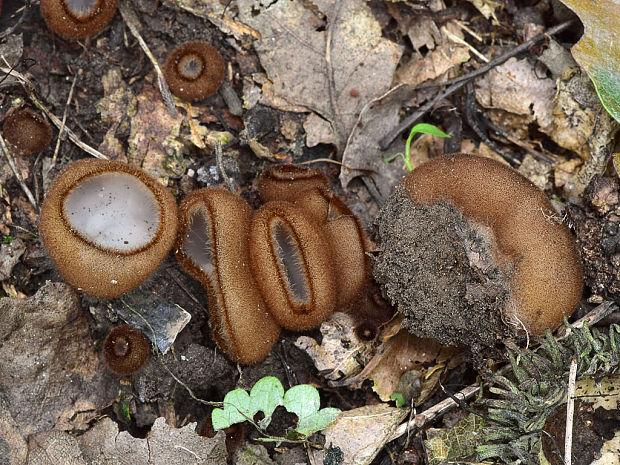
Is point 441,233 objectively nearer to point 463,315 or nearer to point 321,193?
point 463,315

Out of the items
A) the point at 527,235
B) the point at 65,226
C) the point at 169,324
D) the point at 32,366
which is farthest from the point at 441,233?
the point at 32,366

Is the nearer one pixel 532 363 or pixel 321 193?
pixel 532 363

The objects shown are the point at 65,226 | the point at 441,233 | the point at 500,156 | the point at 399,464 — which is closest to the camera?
the point at 65,226

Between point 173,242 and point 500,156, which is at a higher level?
point 500,156

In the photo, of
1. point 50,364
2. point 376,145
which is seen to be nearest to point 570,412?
point 376,145

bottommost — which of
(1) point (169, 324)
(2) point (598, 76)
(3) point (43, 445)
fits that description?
(3) point (43, 445)

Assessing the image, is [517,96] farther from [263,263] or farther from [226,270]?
[226,270]

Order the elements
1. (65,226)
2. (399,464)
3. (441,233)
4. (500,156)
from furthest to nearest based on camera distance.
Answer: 1. (500,156)
2. (399,464)
3. (441,233)
4. (65,226)
